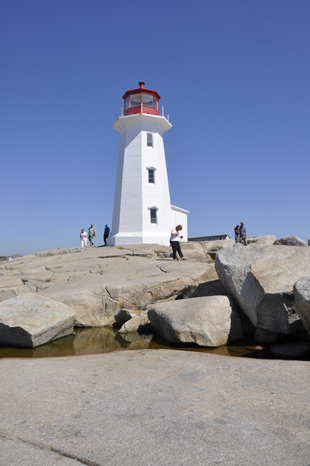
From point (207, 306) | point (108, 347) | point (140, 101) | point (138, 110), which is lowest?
point (108, 347)

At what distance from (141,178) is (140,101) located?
23.0ft

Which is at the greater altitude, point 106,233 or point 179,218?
point 179,218

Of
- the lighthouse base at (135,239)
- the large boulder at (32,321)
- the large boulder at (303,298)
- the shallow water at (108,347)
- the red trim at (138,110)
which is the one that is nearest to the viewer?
the large boulder at (303,298)

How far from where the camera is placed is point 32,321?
7.17 m

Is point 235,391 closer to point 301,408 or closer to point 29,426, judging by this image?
point 301,408

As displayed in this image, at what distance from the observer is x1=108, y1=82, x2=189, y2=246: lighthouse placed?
2714 cm

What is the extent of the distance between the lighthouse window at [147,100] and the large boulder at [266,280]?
80.0 ft

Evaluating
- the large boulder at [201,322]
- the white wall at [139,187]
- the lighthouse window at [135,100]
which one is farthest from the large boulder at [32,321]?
the lighthouse window at [135,100]

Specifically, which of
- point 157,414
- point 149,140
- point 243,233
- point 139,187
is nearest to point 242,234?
point 243,233

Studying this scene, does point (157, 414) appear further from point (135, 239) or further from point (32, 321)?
point (135, 239)

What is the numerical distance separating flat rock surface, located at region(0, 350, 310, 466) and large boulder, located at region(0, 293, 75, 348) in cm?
217

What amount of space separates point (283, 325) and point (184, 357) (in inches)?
88.6

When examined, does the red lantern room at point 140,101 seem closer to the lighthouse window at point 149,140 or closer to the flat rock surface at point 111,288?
the lighthouse window at point 149,140

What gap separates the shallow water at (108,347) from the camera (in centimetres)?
639
